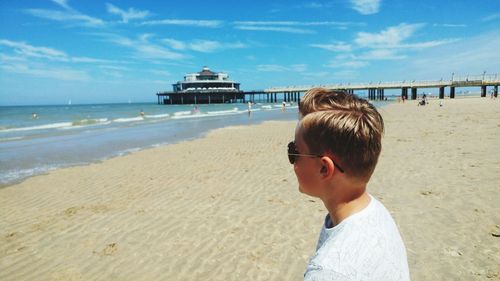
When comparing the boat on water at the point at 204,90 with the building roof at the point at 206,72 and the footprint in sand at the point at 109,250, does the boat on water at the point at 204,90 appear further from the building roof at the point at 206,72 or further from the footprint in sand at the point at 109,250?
the footprint in sand at the point at 109,250

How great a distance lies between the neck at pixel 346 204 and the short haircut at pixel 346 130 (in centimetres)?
7

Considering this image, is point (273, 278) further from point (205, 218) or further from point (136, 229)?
point (136, 229)

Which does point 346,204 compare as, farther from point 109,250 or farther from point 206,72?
point 206,72

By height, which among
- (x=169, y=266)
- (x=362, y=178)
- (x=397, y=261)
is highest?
(x=362, y=178)

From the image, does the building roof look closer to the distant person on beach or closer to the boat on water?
the boat on water

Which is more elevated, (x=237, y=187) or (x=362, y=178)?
(x=362, y=178)

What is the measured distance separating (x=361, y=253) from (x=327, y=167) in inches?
12.5

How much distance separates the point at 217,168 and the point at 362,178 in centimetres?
826

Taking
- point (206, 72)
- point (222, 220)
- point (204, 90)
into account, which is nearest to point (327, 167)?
point (222, 220)

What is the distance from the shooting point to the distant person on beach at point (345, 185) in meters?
1.10

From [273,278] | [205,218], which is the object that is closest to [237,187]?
[205,218]

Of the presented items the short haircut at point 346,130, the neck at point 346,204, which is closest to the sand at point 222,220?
the neck at point 346,204

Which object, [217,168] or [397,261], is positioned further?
[217,168]

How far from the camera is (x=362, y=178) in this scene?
4.16 feet
